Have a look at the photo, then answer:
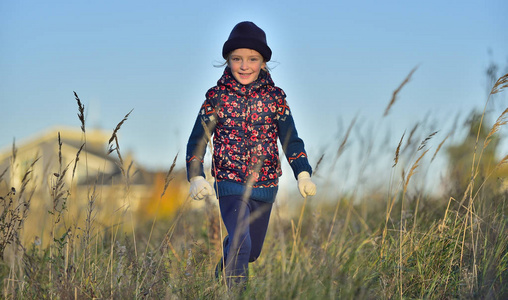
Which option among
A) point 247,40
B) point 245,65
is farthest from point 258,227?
point 247,40

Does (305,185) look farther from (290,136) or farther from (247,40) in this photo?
(247,40)

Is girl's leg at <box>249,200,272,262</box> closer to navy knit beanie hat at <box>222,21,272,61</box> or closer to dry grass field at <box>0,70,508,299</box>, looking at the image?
dry grass field at <box>0,70,508,299</box>

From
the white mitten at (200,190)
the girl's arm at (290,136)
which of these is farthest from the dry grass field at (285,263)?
the girl's arm at (290,136)

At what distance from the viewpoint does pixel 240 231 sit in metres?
3.60

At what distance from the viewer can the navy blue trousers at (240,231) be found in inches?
139

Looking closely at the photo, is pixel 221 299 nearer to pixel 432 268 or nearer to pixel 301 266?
pixel 301 266

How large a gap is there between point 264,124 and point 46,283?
1668 millimetres

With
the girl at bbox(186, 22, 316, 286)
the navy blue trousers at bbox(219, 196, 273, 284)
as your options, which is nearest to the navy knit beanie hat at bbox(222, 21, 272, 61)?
the girl at bbox(186, 22, 316, 286)

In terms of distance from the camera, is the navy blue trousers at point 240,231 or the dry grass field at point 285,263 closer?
the dry grass field at point 285,263

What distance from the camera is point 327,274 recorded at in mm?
2732

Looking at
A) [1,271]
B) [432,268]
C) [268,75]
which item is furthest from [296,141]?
[1,271]

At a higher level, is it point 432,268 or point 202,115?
point 202,115

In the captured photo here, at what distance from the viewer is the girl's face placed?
3896 mm

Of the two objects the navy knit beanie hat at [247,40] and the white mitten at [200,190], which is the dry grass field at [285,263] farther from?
the navy knit beanie hat at [247,40]
